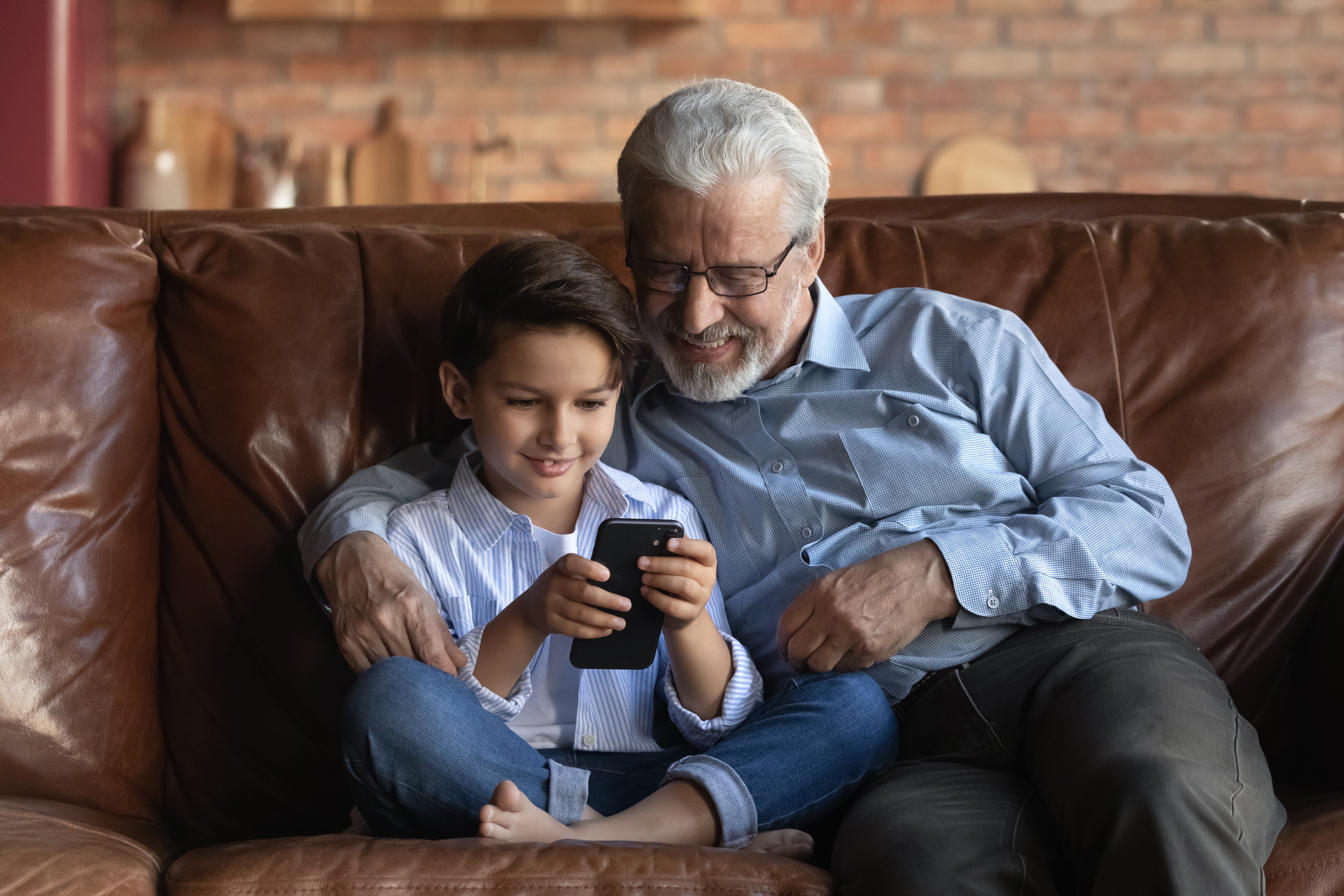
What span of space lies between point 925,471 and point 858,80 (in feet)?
9.43

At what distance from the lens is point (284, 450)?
1.45 meters

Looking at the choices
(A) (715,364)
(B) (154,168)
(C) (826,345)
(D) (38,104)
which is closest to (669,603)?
(A) (715,364)

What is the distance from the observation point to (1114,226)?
1674 mm

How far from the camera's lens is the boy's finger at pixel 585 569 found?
1.13 m

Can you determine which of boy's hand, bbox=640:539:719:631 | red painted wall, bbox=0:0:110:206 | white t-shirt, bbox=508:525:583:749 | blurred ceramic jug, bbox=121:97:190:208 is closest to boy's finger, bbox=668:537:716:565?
boy's hand, bbox=640:539:719:631

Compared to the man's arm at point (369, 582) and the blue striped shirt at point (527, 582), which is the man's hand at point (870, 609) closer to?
the blue striped shirt at point (527, 582)

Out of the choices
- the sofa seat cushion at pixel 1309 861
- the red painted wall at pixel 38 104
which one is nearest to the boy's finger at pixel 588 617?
the sofa seat cushion at pixel 1309 861

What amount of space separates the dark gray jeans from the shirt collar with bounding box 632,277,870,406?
0.43 metres

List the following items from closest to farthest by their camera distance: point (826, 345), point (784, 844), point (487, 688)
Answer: point (784, 844) → point (487, 688) → point (826, 345)

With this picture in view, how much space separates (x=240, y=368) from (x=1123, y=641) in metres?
1.10

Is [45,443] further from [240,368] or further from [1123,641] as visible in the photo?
[1123,641]

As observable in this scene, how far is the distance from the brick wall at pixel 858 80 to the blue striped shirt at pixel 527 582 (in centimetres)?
275

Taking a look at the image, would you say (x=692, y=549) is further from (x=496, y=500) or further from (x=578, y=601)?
(x=496, y=500)

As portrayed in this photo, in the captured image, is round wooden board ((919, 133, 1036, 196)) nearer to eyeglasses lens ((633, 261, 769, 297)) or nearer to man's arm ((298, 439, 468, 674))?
eyeglasses lens ((633, 261, 769, 297))
